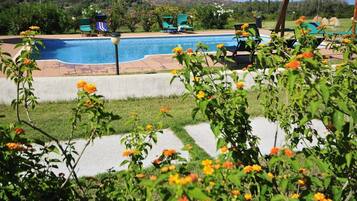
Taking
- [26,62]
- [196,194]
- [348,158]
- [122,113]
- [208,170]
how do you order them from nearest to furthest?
[196,194] < [208,170] < [348,158] < [26,62] < [122,113]

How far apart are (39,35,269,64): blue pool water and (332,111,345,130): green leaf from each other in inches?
451

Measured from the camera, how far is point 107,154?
180 inches

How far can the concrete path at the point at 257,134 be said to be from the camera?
15.7 feet

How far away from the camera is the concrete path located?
15.7 ft

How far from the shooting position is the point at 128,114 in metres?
5.89

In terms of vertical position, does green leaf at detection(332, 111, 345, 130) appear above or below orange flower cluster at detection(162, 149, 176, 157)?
above

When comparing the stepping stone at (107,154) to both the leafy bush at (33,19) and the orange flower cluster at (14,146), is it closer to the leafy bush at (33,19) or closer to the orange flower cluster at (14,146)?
the orange flower cluster at (14,146)

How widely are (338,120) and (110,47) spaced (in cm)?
1393

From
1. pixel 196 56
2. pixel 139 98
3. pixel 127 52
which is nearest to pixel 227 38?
pixel 127 52

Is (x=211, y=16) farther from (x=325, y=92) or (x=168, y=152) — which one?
(x=325, y=92)

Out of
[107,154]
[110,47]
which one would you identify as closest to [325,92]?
[107,154]

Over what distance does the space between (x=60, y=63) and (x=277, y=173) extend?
9856 millimetres

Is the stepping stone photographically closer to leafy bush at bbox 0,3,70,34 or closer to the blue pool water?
the blue pool water

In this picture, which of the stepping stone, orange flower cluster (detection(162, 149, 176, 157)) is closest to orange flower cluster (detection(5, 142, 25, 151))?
orange flower cluster (detection(162, 149, 176, 157))
